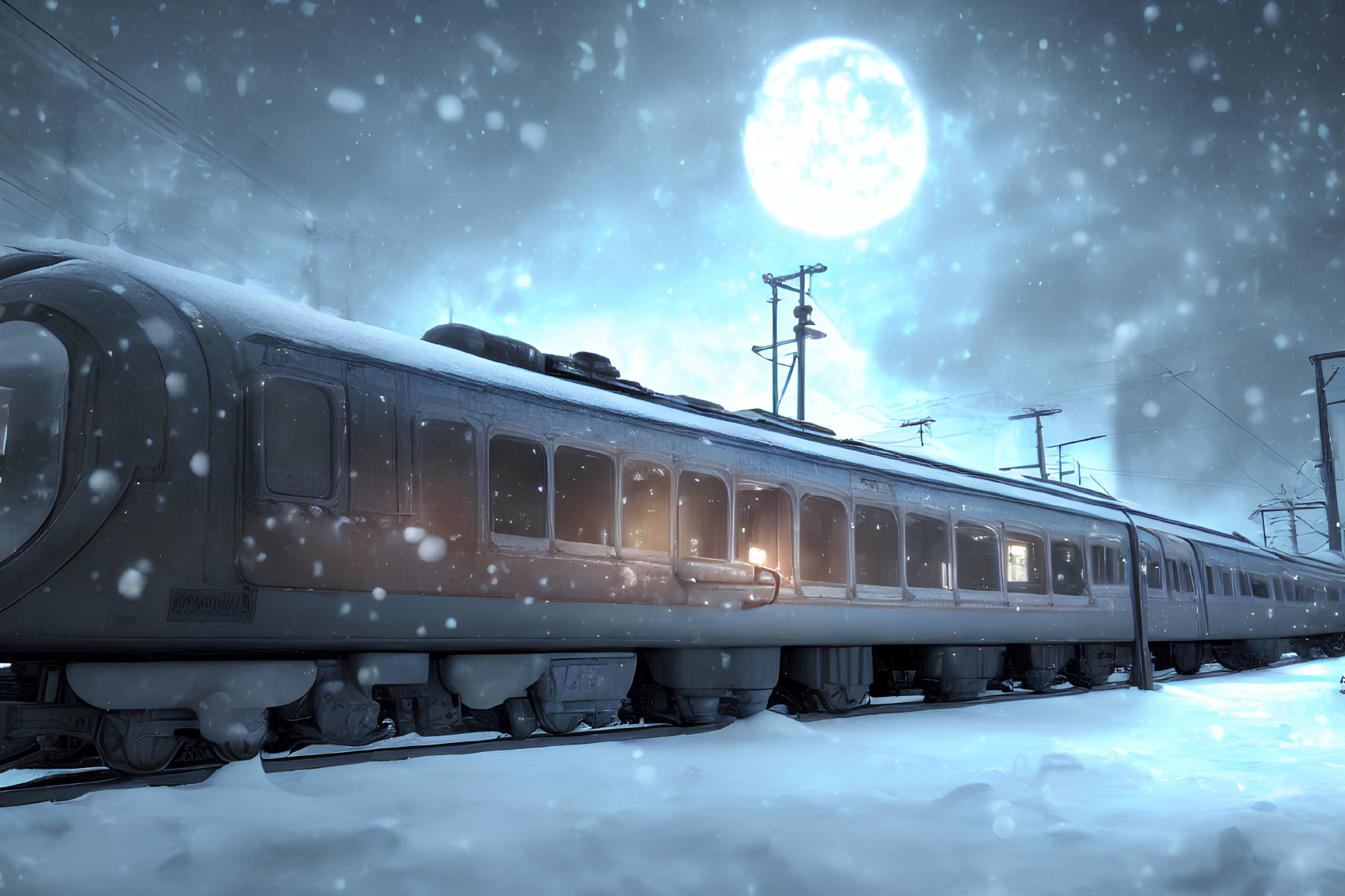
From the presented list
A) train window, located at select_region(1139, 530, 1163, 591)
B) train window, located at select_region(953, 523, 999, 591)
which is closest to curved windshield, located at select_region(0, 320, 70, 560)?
train window, located at select_region(953, 523, 999, 591)

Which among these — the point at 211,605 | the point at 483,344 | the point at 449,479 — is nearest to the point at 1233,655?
the point at 483,344

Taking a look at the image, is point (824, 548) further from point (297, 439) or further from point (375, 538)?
point (297, 439)

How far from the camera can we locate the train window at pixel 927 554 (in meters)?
10.3

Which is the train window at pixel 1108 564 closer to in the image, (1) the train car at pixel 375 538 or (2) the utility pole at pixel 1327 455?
(1) the train car at pixel 375 538

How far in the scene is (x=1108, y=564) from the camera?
14.0 meters

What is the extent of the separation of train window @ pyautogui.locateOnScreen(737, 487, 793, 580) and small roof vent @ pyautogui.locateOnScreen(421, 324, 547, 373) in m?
2.43

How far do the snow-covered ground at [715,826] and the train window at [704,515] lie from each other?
1.76m

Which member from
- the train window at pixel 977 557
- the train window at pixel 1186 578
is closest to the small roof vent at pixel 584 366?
the train window at pixel 977 557

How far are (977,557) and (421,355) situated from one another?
7.78m

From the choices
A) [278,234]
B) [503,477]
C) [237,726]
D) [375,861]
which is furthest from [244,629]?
[278,234]

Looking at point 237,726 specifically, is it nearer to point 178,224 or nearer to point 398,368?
point 398,368

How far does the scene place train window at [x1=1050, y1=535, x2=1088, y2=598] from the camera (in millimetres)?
12711

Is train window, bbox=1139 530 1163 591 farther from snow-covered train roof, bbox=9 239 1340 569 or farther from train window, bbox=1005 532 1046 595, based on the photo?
snow-covered train roof, bbox=9 239 1340 569

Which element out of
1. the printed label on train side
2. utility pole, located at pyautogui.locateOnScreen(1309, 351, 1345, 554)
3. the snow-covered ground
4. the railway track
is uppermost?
utility pole, located at pyautogui.locateOnScreen(1309, 351, 1345, 554)
